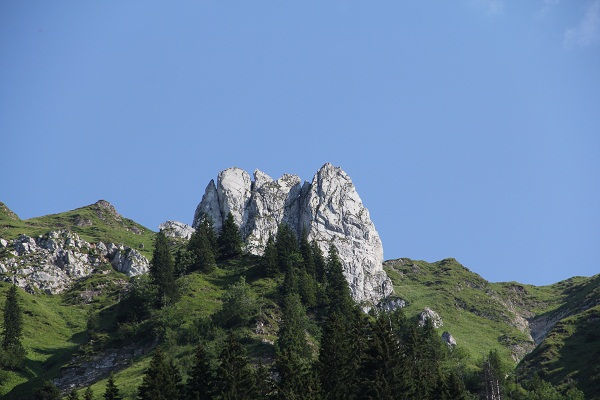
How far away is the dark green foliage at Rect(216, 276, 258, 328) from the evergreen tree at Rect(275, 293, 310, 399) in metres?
8.41

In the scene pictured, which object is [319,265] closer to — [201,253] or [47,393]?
[201,253]

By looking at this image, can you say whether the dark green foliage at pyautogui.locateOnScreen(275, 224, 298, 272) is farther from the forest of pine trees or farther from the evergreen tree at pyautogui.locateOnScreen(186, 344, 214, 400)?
the evergreen tree at pyautogui.locateOnScreen(186, 344, 214, 400)

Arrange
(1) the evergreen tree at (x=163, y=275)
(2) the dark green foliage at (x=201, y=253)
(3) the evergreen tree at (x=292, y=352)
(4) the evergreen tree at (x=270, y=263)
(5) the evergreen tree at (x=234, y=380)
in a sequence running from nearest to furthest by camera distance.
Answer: (5) the evergreen tree at (x=234, y=380) → (3) the evergreen tree at (x=292, y=352) → (1) the evergreen tree at (x=163, y=275) → (4) the evergreen tree at (x=270, y=263) → (2) the dark green foliage at (x=201, y=253)

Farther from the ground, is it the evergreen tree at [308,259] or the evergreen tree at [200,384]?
the evergreen tree at [308,259]

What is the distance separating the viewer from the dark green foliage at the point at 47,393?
118m

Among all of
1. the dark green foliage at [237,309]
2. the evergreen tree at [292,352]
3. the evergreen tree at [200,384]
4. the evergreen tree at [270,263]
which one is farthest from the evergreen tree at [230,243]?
the evergreen tree at [200,384]

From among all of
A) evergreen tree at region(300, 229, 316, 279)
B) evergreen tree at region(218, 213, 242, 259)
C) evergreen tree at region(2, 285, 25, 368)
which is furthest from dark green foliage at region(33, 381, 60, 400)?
evergreen tree at region(218, 213, 242, 259)

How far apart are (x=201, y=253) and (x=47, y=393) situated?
67.9 m

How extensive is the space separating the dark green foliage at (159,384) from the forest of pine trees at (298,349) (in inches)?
5.4

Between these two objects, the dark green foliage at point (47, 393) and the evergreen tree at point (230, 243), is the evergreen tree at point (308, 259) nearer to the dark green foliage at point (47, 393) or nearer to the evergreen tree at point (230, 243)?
the evergreen tree at point (230, 243)

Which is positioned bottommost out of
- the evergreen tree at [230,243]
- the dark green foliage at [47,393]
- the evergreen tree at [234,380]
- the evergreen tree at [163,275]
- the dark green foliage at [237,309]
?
the evergreen tree at [234,380]

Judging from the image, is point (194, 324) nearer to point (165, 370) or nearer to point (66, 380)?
point (66, 380)

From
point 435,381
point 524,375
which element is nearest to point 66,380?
point 435,381

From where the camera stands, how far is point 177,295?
506 feet
